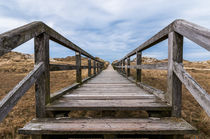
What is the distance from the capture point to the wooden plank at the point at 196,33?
1.10 metres

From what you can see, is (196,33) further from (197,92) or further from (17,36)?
(17,36)

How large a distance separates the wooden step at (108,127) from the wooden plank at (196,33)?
0.92 meters

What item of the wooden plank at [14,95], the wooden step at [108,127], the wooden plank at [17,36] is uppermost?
the wooden plank at [17,36]

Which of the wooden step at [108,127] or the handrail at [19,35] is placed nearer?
the handrail at [19,35]

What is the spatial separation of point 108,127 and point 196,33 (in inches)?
52.2

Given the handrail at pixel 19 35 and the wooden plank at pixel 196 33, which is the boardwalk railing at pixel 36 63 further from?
the wooden plank at pixel 196 33

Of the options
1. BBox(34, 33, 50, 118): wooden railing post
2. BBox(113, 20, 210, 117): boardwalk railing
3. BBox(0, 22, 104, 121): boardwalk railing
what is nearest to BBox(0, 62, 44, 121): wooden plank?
BBox(0, 22, 104, 121): boardwalk railing

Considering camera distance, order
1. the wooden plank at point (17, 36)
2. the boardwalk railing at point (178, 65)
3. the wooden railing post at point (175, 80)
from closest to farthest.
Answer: the wooden plank at point (17, 36)
the boardwalk railing at point (178, 65)
the wooden railing post at point (175, 80)

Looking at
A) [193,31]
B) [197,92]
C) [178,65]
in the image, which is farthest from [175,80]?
[193,31]

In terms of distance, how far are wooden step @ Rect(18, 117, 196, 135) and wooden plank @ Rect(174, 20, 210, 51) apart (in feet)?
3.01

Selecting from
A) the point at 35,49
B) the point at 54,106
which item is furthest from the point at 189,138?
the point at 35,49

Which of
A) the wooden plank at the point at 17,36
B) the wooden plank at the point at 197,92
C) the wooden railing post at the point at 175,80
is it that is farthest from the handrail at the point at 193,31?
the wooden plank at the point at 17,36

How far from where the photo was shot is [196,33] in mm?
1214

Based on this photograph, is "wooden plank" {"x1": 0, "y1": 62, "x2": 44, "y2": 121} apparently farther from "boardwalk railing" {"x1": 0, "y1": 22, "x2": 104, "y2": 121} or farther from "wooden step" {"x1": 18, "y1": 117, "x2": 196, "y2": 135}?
"wooden step" {"x1": 18, "y1": 117, "x2": 196, "y2": 135}
